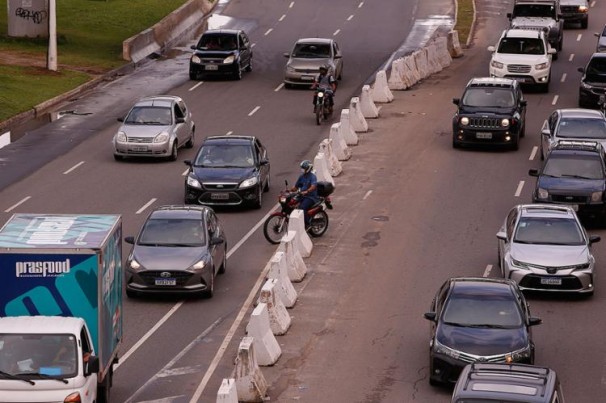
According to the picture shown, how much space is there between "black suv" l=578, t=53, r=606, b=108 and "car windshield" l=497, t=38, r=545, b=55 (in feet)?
11.5

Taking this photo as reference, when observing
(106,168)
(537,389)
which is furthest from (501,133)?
(537,389)

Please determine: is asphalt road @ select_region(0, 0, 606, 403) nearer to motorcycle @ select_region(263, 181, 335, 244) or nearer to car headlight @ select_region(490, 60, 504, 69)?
motorcycle @ select_region(263, 181, 335, 244)

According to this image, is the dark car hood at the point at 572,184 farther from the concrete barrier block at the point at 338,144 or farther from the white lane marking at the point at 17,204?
the white lane marking at the point at 17,204

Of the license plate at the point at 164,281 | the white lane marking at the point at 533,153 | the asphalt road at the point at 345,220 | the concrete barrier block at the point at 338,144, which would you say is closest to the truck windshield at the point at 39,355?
the asphalt road at the point at 345,220

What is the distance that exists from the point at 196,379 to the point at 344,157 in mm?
19349

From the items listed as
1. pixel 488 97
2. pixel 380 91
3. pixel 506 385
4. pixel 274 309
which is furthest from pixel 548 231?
pixel 380 91

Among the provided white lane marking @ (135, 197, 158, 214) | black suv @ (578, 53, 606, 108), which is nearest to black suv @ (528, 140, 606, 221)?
white lane marking @ (135, 197, 158, 214)

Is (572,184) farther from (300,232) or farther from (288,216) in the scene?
(300,232)

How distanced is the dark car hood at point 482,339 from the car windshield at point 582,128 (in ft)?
59.0

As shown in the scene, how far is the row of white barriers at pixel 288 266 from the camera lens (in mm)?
23531

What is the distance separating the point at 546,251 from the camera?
30.6 m

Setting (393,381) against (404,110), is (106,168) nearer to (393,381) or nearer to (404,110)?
(404,110)

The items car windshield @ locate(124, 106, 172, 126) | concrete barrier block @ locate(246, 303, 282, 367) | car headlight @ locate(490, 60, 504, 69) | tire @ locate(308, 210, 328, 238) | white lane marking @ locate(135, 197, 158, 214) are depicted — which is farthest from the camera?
car headlight @ locate(490, 60, 504, 69)

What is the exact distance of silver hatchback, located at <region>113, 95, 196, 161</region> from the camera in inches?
1700
